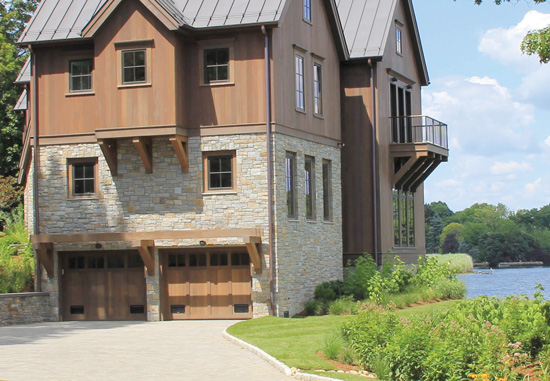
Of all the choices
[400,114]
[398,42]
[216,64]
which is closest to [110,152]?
[216,64]

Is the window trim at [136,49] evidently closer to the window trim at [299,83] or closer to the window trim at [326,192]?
the window trim at [299,83]

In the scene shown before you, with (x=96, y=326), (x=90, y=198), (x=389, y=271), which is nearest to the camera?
(x=96, y=326)

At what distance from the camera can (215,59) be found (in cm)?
2775

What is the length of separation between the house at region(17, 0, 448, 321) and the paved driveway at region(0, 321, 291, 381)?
2516 mm

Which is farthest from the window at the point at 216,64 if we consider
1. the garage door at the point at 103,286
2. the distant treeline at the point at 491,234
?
the distant treeline at the point at 491,234

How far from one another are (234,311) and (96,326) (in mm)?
4119

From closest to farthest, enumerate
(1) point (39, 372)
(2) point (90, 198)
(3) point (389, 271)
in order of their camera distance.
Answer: (1) point (39, 372) < (2) point (90, 198) < (3) point (389, 271)

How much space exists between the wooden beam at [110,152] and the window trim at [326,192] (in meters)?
7.11

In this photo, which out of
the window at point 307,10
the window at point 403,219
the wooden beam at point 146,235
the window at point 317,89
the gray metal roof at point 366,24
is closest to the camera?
the wooden beam at point 146,235

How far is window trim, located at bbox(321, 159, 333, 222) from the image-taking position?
102 ft

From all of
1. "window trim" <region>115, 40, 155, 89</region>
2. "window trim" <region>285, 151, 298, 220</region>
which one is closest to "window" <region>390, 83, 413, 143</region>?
"window trim" <region>285, 151, 298, 220</region>

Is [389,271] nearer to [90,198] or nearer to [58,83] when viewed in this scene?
[90,198]

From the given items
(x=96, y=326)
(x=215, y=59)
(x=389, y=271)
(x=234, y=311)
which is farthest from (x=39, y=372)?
(x=389, y=271)

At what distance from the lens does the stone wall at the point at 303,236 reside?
27031 mm
